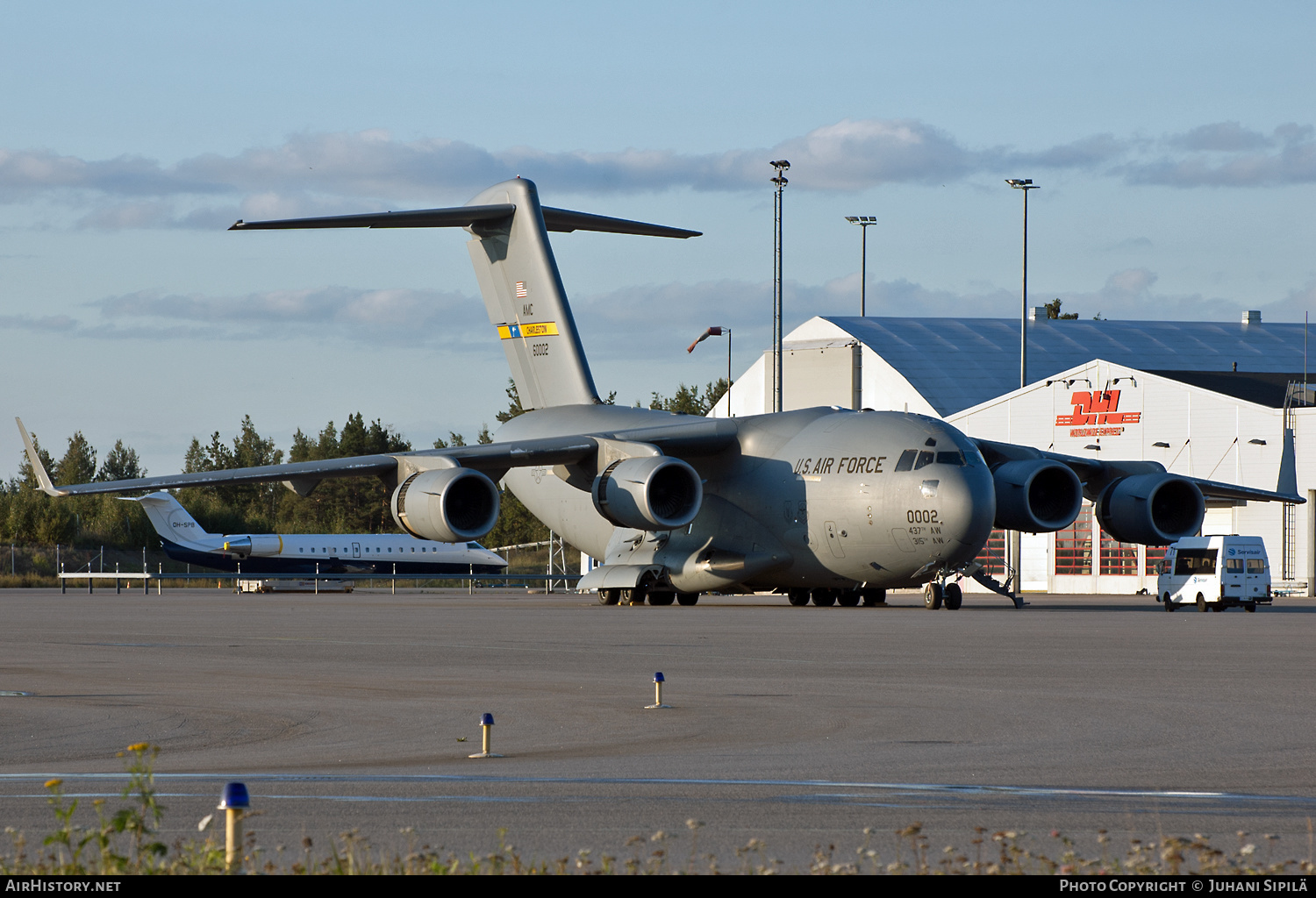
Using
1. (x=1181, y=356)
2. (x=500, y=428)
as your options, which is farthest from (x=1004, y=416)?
(x=500, y=428)

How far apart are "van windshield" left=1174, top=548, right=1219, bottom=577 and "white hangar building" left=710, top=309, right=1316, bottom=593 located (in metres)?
13.8

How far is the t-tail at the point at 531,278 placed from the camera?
42969 millimetres

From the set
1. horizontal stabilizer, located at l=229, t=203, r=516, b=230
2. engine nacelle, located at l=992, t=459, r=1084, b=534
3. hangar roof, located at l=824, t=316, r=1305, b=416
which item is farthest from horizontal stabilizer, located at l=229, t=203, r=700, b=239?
hangar roof, located at l=824, t=316, r=1305, b=416

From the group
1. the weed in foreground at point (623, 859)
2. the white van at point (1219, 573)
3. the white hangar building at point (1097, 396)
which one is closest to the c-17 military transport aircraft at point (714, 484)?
the white van at point (1219, 573)

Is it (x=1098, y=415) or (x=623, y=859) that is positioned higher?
(x=1098, y=415)

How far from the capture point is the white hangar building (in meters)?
52.9

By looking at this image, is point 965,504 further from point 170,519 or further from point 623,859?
point 170,519

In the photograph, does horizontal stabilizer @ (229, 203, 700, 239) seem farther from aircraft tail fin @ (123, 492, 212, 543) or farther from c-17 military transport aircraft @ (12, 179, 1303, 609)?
aircraft tail fin @ (123, 492, 212, 543)

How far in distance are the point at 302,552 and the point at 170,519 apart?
5796 mm

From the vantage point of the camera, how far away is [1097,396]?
190ft

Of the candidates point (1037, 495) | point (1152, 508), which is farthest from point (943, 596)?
point (1152, 508)

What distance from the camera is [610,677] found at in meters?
17.4

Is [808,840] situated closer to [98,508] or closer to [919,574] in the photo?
[919,574]

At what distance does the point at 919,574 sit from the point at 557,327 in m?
13.0
